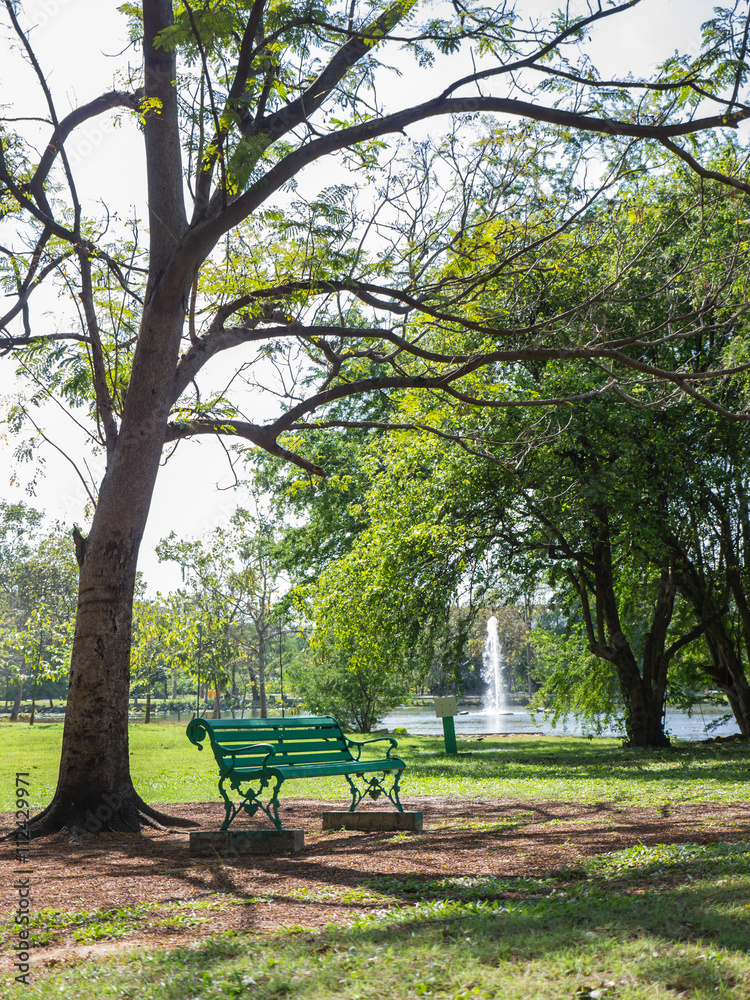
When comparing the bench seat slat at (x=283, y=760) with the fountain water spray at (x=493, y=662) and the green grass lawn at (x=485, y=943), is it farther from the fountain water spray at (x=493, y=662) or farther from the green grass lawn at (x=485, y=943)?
the fountain water spray at (x=493, y=662)

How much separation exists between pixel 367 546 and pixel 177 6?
1071cm

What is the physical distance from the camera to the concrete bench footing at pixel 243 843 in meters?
6.39

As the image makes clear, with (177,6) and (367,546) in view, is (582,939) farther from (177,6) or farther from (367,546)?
(367,546)

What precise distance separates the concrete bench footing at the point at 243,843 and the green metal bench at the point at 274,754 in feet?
0.41

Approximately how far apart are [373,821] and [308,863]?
1763 mm

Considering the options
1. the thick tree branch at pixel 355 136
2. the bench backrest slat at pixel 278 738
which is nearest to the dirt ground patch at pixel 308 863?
the bench backrest slat at pixel 278 738

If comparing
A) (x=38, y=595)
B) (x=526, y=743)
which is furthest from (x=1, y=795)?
(x=38, y=595)

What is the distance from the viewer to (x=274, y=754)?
23.1ft

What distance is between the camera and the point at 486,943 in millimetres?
3514

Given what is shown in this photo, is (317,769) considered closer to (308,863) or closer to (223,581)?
(308,863)

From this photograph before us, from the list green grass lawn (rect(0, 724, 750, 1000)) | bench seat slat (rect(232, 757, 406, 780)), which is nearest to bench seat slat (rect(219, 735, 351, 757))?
bench seat slat (rect(232, 757, 406, 780))

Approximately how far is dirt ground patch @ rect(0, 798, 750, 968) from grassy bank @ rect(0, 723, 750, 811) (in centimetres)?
149

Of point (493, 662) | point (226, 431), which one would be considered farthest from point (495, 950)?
point (493, 662)

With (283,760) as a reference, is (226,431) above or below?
above
